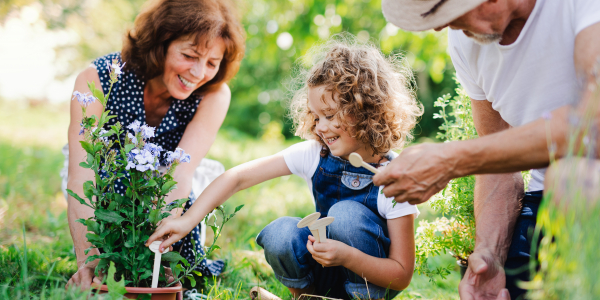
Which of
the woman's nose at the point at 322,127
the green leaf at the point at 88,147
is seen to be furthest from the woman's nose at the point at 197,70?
the green leaf at the point at 88,147

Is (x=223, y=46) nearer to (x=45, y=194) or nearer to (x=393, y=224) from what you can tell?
(x=393, y=224)

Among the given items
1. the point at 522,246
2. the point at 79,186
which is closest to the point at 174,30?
the point at 79,186

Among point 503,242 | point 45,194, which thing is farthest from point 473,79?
point 45,194

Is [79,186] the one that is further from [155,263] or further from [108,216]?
[155,263]

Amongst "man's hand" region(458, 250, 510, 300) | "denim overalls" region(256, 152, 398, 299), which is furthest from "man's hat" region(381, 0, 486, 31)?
"man's hand" region(458, 250, 510, 300)

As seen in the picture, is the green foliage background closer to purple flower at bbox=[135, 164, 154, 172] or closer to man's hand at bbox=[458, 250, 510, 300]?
purple flower at bbox=[135, 164, 154, 172]

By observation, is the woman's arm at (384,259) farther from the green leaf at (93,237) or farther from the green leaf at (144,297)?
the green leaf at (93,237)

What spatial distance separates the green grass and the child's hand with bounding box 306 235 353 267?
383 mm

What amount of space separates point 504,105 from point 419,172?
0.59 metres

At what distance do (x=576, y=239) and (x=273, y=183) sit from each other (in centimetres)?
365

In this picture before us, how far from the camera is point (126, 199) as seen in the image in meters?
1.58

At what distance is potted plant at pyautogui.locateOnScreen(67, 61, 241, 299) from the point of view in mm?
1485

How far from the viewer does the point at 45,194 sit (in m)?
3.64

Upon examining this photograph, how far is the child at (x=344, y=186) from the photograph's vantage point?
174 cm
